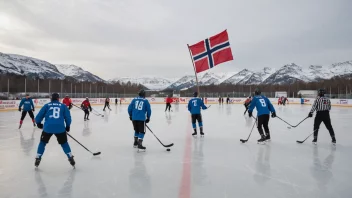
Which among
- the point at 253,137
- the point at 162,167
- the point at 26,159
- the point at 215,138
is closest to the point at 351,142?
the point at 253,137

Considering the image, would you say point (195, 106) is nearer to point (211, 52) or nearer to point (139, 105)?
point (139, 105)

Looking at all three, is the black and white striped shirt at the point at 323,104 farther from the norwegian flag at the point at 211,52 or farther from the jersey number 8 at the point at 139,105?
the norwegian flag at the point at 211,52

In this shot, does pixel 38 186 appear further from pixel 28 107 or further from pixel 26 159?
pixel 28 107

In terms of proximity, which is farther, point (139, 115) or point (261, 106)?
point (261, 106)

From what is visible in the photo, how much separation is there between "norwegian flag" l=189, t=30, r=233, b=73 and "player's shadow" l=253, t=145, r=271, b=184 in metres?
5.53

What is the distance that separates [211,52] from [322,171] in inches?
286

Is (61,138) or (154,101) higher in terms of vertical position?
(61,138)

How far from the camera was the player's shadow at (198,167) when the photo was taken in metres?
3.53

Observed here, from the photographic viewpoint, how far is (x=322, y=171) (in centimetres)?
397

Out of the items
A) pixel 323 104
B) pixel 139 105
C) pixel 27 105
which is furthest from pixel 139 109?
pixel 27 105

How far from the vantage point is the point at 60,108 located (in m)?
4.15

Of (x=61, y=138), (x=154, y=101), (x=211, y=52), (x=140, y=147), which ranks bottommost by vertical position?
(x=140, y=147)

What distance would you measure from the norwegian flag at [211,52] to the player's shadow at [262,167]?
5526 mm

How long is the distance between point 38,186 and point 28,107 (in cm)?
744
